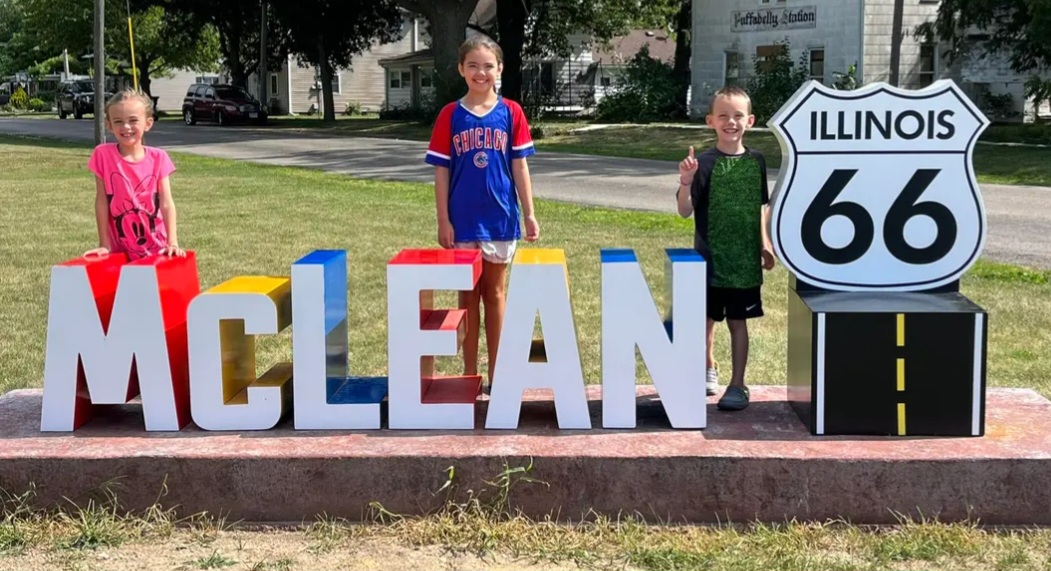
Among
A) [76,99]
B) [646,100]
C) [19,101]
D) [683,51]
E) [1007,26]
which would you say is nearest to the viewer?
[1007,26]

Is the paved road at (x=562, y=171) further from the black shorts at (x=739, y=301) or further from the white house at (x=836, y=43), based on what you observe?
the white house at (x=836, y=43)

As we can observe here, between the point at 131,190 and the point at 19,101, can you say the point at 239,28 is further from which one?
the point at 131,190

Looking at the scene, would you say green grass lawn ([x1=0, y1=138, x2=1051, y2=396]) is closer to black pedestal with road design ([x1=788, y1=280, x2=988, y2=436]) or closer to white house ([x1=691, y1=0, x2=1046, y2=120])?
black pedestal with road design ([x1=788, y1=280, x2=988, y2=436])

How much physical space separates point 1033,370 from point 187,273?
14.0ft

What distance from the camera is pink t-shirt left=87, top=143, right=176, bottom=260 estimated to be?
4652 millimetres

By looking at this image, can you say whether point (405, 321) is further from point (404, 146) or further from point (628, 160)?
point (404, 146)

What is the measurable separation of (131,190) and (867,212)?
301cm

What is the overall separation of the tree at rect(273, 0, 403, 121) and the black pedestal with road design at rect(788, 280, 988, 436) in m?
38.4

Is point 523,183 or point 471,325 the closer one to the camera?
point 523,183

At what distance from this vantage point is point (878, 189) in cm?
423

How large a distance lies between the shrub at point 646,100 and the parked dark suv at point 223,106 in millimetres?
12390

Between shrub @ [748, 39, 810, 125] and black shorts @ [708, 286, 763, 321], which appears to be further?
shrub @ [748, 39, 810, 125]

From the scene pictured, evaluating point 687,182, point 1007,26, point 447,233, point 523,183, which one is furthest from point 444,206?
point 1007,26

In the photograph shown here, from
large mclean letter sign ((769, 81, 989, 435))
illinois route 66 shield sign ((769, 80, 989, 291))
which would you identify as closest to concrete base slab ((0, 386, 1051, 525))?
large mclean letter sign ((769, 81, 989, 435))
